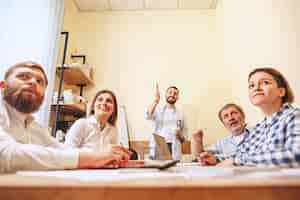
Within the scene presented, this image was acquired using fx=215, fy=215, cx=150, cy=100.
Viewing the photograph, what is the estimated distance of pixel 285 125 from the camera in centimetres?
69

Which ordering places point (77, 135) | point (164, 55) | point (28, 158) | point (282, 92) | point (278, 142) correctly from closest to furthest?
1. point (28, 158)
2. point (278, 142)
3. point (282, 92)
4. point (77, 135)
5. point (164, 55)

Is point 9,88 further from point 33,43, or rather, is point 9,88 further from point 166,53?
point 166,53

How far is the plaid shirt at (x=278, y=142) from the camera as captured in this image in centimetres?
59

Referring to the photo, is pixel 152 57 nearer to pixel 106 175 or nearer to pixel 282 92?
pixel 282 92

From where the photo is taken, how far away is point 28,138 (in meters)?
0.78

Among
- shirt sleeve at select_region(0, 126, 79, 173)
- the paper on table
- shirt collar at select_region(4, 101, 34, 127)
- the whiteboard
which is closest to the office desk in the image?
the paper on table

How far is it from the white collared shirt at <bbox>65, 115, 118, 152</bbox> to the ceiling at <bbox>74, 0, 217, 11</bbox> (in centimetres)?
181

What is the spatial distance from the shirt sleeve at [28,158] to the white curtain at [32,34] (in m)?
0.76

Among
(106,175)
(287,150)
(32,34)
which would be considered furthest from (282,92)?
(32,34)

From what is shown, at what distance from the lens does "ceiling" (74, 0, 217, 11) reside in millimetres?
2594

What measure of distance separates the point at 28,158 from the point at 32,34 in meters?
1.09

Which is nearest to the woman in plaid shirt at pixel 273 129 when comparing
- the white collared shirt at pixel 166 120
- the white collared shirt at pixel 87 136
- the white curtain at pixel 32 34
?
the white collared shirt at pixel 87 136

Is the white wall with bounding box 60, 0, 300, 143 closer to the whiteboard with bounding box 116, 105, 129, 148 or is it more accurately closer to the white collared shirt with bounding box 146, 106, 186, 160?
the whiteboard with bounding box 116, 105, 129, 148

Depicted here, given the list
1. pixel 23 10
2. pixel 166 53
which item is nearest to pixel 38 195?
pixel 23 10
